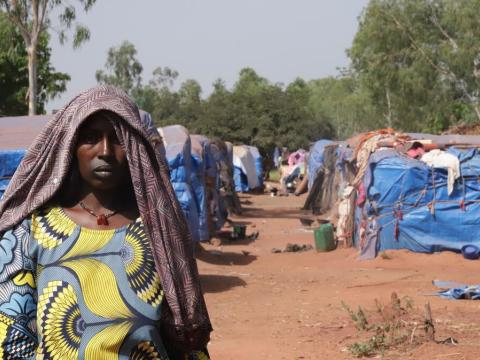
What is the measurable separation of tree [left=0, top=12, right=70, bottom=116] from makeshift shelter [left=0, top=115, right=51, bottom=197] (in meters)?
15.5

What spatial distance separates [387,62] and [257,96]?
32.0 feet

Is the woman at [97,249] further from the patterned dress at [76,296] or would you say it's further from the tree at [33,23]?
the tree at [33,23]

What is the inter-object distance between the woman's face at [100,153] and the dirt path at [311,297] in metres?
5.16

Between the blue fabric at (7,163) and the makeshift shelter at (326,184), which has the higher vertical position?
the blue fabric at (7,163)

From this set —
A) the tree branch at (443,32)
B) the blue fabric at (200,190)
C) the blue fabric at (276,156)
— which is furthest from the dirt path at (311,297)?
the blue fabric at (276,156)

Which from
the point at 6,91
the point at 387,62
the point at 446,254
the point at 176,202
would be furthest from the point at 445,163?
the point at 387,62

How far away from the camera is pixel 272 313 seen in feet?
32.2

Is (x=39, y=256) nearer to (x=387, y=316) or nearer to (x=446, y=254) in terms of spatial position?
(x=387, y=316)

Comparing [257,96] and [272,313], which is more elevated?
[257,96]

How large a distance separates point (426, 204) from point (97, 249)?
1207cm

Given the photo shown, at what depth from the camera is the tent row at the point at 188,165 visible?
10.4 metres

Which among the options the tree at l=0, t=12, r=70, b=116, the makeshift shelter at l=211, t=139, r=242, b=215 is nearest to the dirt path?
the makeshift shelter at l=211, t=139, r=242, b=215

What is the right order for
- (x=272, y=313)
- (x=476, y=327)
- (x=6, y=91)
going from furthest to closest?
(x=6, y=91)
(x=272, y=313)
(x=476, y=327)

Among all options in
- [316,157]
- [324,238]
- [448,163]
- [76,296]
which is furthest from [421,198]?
[316,157]
